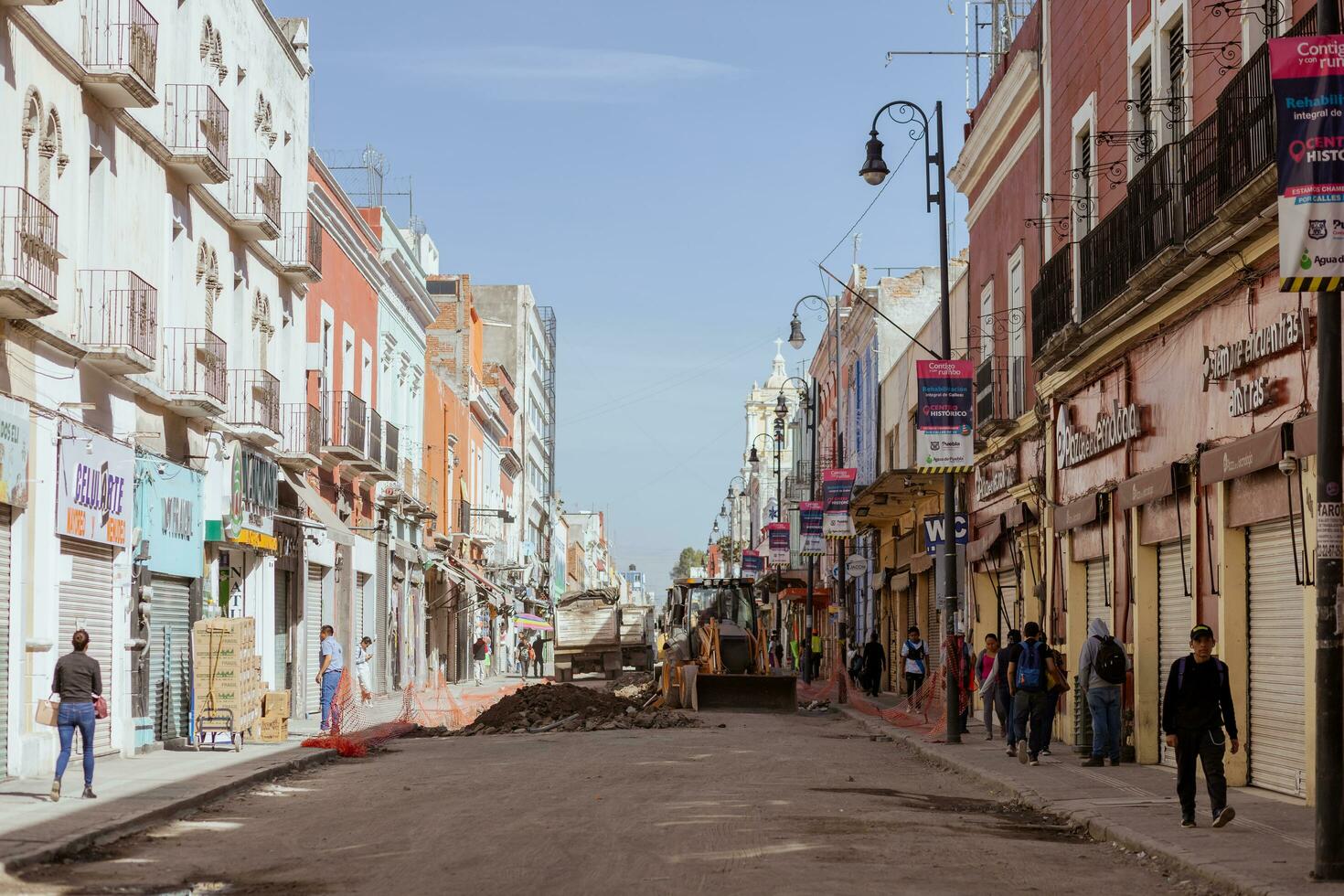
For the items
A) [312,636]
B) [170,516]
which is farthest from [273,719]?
[312,636]

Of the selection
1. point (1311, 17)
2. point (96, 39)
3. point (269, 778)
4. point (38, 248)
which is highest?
point (96, 39)

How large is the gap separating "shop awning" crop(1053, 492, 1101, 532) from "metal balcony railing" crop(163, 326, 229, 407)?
11655 mm

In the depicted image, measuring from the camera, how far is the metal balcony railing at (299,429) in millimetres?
29859

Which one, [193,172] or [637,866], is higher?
[193,172]

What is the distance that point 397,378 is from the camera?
141 ft

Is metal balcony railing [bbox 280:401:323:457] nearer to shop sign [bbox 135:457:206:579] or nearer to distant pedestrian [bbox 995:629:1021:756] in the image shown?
shop sign [bbox 135:457:206:579]

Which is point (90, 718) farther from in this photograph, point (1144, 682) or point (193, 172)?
point (1144, 682)

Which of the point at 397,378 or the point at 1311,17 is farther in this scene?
the point at 397,378

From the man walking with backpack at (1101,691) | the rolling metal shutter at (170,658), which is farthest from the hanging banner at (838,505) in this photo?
the man walking with backpack at (1101,691)

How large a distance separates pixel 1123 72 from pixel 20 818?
49.3 feet

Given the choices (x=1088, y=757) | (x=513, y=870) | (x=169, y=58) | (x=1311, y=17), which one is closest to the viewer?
(x=513, y=870)

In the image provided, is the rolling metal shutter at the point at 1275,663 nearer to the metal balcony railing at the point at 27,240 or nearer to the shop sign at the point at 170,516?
the metal balcony railing at the point at 27,240

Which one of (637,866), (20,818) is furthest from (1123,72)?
(20,818)

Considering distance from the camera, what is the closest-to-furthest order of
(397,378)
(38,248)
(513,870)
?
(513,870) < (38,248) < (397,378)
